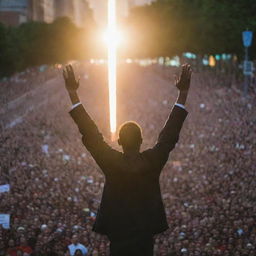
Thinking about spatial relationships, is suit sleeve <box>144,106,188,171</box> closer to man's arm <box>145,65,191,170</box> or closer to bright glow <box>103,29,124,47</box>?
man's arm <box>145,65,191,170</box>

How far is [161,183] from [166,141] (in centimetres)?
1230

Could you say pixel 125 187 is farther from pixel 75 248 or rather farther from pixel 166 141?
pixel 75 248

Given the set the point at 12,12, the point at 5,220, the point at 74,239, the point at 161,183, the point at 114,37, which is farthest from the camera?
the point at 12,12

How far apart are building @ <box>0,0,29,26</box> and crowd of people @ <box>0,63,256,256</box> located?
84.2 meters

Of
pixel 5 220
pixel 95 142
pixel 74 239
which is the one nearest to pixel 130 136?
pixel 95 142

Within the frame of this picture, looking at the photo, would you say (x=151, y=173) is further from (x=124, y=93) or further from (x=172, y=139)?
(x=124, y=93)

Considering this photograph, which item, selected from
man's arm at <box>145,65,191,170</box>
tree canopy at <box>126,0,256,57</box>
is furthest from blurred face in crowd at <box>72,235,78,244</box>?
tree canopy at <box>126,0,256,57</box>

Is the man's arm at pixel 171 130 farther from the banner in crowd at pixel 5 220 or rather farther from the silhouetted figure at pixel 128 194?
the banner in crowd at pixel 5 220

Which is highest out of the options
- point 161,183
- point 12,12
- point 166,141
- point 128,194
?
point 12,12

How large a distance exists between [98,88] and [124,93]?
312 inches

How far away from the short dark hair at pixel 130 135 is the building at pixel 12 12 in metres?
109

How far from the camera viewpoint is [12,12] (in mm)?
113562

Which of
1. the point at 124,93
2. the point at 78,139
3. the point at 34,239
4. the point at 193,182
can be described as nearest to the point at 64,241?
the point at 34,239

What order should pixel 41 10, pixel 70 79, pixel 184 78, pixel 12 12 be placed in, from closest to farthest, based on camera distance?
pixel 70 79
pixel 184 78
pixel 12 12
pixel 41 10
